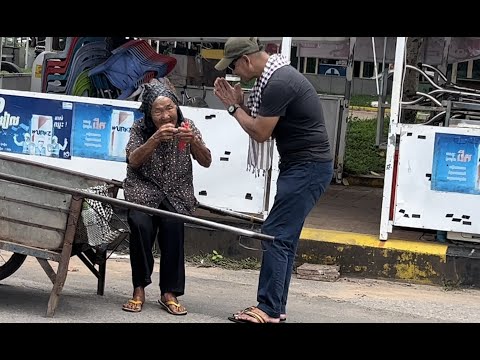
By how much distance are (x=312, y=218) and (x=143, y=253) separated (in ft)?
10.9

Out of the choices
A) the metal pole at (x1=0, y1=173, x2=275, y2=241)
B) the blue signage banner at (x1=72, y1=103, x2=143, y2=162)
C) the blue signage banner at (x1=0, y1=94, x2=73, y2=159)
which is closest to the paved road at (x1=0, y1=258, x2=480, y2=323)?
the metal pole at (x1=0, y1=173, x2=275, y2=241)

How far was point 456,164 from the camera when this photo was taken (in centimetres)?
738

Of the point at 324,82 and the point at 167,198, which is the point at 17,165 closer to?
the point at 167,198

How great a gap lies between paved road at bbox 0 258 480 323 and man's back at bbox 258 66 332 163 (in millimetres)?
1201

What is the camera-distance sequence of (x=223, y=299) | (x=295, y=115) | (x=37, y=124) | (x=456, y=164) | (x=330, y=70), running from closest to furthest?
(x=295, y=115), (x=223, y=299), (x=456, y=164), (x=37, y=124), (x=330, y=70)

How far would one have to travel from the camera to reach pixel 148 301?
623cm

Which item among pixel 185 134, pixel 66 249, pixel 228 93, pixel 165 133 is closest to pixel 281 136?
pixel 228 93

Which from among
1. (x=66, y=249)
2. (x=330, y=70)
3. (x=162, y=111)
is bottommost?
(x=66, y=249)

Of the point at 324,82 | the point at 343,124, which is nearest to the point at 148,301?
the point at 343,124

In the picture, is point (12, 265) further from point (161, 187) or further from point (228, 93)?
point (228, 93)

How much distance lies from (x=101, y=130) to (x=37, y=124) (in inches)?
24.3

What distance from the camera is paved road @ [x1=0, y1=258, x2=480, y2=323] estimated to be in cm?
575

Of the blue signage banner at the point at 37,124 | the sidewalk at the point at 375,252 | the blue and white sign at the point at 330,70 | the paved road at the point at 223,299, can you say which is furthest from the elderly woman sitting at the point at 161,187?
the blue and white sign at the point at 330,70

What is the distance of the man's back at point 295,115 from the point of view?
534cm
